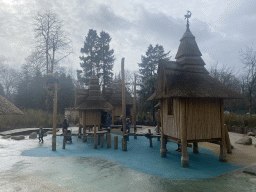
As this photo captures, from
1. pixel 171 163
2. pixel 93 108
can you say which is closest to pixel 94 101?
pixel 93 108

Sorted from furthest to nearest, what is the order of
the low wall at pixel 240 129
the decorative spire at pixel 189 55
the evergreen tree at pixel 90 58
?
the evergreen tree at pixel 90 58 → the low wall at pixel 240 129 → the decorative spire at pixel 189 55

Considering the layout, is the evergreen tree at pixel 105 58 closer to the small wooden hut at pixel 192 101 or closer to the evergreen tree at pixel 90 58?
the evergreen tree at pixel 90 58

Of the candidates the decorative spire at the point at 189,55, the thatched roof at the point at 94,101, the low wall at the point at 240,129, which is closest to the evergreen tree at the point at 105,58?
the thatched roof at the point at 94,101

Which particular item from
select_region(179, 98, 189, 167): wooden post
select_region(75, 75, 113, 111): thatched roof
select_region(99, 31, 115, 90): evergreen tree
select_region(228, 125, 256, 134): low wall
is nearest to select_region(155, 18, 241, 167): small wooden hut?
select_region(179, 98, 189, 167): wooden post

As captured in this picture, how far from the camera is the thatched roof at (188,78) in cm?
926

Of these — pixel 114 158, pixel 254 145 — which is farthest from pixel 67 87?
pixel 254 145

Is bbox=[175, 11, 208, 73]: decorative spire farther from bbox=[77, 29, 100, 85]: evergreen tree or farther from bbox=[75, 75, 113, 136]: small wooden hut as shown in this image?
bbox=[77, 29, 100, 85]: evergreen tree

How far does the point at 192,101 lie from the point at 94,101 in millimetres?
9030

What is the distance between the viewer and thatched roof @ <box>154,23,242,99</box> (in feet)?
30.4

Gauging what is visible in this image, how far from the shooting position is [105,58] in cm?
3888

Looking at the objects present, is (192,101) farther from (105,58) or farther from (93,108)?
(105,58)

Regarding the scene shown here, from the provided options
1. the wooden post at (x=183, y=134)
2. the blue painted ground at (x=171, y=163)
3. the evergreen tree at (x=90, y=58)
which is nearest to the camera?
the blue painted ground at (x=171, y=163)

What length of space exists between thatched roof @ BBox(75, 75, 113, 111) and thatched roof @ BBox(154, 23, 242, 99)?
20.7 ft

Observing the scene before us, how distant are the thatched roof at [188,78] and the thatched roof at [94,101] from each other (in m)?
6.31
